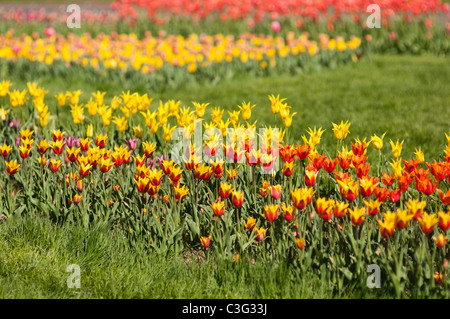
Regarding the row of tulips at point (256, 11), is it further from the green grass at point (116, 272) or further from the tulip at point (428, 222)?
the tulip at point (428, 222)

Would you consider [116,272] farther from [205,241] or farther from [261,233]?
[261,233]

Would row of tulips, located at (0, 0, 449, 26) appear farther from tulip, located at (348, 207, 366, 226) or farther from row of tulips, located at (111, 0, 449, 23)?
tulip, located at (348, 207, 366, 226)

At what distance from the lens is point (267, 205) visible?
3.05 meters

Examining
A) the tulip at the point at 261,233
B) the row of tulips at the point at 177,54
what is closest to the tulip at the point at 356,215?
the tulip at the point at 261,233

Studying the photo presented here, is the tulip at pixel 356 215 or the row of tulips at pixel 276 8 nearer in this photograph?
the tulip at pixel 356 215

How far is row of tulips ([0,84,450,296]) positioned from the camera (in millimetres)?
Answer: 2557

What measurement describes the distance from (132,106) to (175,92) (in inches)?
117

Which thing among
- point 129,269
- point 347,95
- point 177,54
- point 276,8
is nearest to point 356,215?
point 129,269

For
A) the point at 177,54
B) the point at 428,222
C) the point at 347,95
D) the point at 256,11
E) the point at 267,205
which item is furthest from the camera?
the point at 256,11

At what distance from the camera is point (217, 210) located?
271 cm

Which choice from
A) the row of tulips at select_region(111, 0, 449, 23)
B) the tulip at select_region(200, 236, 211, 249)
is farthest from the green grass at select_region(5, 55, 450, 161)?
the tulip at select_region(200, 236, 211, 249)

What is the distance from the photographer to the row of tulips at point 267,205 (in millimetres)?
2557
